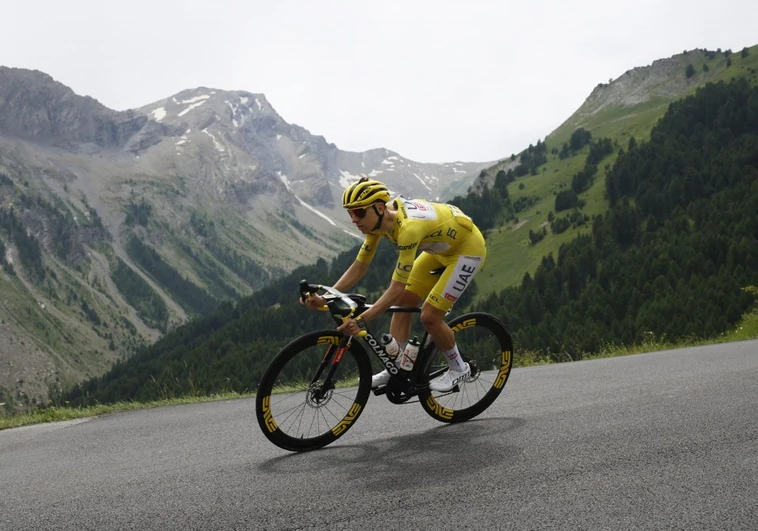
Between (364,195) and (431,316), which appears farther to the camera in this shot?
(431,316)

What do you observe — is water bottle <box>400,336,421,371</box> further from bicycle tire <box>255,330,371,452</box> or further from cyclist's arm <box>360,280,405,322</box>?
cyclist's arm <box>360,280,405,322</box>

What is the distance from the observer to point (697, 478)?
490 centimetres

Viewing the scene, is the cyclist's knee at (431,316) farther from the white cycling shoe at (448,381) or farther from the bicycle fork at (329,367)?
the bicycle fork at (329,367)

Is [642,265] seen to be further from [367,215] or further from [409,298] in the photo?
[367,215]

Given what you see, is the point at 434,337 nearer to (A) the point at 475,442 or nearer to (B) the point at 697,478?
(A) the point at 475,442

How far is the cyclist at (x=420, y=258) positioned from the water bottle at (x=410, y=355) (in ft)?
0.66

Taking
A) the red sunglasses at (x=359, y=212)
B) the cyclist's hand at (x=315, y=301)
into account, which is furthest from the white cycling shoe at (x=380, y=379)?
the red sunglasses at (x=359, y=212)

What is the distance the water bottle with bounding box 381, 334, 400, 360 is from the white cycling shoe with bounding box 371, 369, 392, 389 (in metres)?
0.21

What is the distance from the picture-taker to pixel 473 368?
844cm

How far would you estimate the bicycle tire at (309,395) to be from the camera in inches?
270

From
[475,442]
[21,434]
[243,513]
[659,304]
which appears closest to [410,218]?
[475,442]

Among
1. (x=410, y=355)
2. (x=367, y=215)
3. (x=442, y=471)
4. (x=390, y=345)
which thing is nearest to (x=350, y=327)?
(x=390, y=345)

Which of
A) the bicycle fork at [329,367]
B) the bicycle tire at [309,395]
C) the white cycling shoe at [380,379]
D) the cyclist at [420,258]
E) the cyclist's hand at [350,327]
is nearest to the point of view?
the bicycle tire at [309,395]

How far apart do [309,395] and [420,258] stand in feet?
7.68
